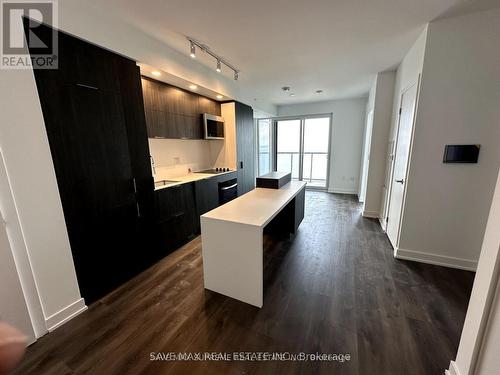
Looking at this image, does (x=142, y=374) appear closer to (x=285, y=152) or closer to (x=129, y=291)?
(x=129, y=291)

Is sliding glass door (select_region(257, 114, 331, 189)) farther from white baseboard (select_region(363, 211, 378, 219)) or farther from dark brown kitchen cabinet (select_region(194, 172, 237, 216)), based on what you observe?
dark brown kitchen cabinet (select_region(194, 172, 237, 216))

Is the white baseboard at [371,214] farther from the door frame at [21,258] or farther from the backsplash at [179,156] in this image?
the door frame at [21,258]

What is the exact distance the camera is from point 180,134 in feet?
10.7

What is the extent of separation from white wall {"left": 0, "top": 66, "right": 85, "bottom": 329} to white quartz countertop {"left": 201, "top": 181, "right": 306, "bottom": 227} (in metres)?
1.17

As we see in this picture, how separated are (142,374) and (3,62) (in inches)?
87.9

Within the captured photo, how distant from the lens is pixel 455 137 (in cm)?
218

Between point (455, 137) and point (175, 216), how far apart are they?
337 cm

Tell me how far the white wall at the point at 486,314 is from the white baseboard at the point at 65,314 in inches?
109

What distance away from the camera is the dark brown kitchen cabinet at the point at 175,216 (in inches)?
103

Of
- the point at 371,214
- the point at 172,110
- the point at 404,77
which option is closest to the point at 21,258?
the point at 172,110

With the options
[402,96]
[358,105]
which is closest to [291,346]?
[402,96]

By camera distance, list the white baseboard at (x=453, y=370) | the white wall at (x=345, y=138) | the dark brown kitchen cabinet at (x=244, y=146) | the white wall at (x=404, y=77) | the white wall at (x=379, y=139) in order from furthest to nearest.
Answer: the white wall at (x=345, y=138) < the dark brown kitchen cabinet at (x=244, y=146) < the white wall at (x=379, y=139) < the white wall at (x=404, y=77) < the white baseboard at (x=453, y=370)

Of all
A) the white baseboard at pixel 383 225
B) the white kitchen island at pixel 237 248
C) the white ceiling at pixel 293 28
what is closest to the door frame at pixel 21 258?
the white kitchen island at pixel 237 248

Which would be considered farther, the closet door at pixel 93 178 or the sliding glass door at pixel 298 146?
the sliding glass door at pixel 298 146
